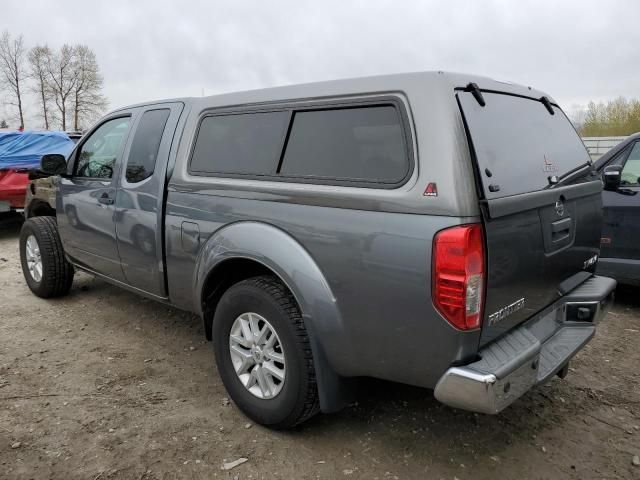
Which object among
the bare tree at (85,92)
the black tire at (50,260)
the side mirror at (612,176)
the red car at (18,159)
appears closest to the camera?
the side mirror at (612,176)

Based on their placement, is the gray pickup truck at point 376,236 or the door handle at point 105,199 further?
the door handle at point 105,199

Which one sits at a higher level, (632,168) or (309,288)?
(632,168)

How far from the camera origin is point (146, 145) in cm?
370

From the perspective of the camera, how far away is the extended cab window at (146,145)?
360 centimetres

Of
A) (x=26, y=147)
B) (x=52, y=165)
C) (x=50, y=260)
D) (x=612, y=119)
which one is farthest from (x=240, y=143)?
(x=612, y=119)

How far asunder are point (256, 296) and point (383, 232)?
87 cm

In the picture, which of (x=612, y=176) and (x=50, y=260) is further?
(x=50, y=260)

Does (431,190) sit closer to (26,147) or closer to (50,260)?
(50,260)

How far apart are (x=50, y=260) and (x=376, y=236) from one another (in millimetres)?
3939

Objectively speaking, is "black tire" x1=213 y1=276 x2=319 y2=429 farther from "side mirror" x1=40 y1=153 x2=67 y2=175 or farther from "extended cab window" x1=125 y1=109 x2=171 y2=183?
"side mirror" x1=40 y1=153 x2=67 y2=175

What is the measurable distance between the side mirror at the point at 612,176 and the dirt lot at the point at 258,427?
1.46 meters

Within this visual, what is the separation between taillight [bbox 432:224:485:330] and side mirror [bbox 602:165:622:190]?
317cm

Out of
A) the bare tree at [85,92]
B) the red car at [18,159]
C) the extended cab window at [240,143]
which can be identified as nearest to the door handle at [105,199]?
the extended cab window at [240,143]

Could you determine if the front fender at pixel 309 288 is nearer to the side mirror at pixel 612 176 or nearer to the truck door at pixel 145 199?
the truck door at pixel 145 199
